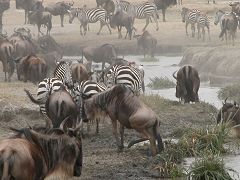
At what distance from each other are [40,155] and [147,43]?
25826mm

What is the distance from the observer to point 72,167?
9.05 metres

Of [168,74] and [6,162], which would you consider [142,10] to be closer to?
[168,74]

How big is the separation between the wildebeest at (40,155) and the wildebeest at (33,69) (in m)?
12.0

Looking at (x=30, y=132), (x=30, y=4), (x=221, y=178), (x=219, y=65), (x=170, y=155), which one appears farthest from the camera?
(x=30, y=4)

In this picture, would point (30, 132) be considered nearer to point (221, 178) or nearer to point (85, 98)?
point (221, 178)

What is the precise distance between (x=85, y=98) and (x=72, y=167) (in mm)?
4896

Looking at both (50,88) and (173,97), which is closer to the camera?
(50,88)

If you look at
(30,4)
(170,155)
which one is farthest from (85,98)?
(30,4)

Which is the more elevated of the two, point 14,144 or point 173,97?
point 14,144

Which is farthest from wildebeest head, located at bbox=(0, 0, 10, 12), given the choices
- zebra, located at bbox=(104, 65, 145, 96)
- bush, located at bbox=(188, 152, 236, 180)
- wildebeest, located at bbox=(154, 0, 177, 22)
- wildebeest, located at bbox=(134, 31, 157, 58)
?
bush, located at bbox=(188, 152, 236, 180)

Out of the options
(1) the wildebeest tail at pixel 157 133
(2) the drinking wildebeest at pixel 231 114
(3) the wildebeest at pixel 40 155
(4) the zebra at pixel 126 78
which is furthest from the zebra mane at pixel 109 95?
(4) the zebra at pixel 126 78

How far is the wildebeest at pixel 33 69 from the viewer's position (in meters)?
20.9

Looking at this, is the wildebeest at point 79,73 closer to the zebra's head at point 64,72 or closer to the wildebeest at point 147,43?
the zebra's head at point 64,72

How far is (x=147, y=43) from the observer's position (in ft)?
111
